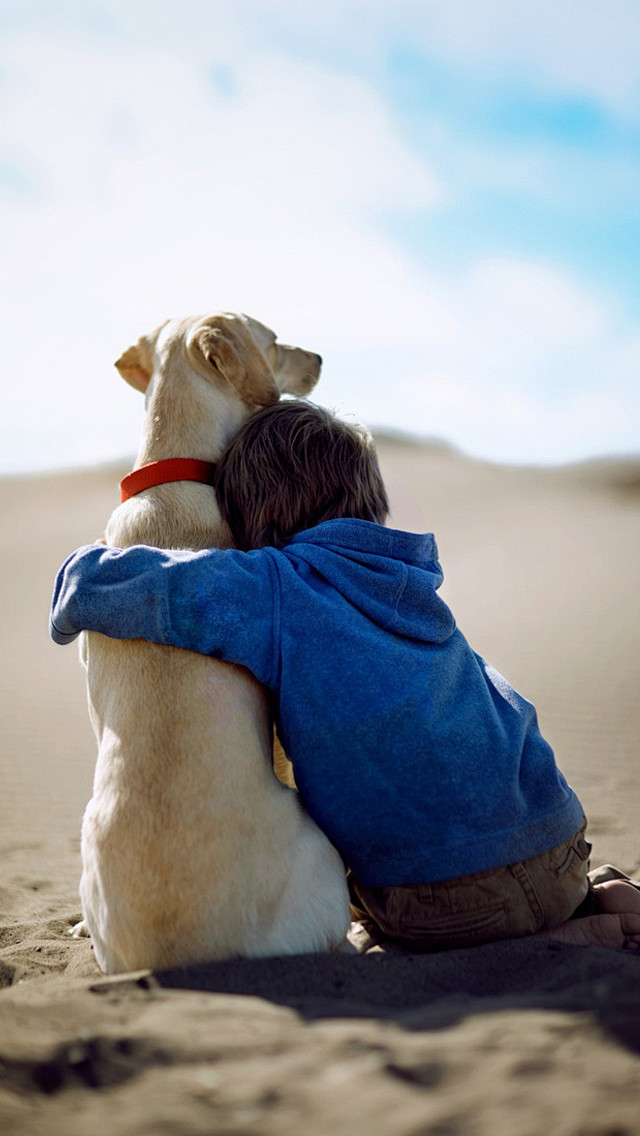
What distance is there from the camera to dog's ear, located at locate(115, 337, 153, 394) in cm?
365

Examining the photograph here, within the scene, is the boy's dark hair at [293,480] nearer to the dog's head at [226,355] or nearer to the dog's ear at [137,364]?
the dog's head at [226,355]

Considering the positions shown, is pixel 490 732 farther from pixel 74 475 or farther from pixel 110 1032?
pixel 74 475

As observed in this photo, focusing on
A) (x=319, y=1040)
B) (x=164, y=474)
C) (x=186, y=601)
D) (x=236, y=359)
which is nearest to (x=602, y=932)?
(x=319, y=1040)

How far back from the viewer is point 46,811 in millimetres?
7066

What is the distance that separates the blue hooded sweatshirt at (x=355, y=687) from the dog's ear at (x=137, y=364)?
3.83 ft

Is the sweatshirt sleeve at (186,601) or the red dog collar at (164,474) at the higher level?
the red dog collar at (164,474)

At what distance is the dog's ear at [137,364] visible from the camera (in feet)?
12.0

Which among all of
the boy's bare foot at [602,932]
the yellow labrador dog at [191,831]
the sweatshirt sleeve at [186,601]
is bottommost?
the boy's bare foot at [602,932]

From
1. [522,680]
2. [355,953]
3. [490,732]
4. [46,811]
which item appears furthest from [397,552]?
[522,680]

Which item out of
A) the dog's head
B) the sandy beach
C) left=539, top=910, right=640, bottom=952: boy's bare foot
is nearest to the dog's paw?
the sandy beach

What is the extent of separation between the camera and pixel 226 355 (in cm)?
338

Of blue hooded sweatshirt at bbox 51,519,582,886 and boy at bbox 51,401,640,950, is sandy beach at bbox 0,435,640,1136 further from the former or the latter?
blue hooded sweatshirt at bbox 51,519,582,886

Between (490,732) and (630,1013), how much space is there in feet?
3.08

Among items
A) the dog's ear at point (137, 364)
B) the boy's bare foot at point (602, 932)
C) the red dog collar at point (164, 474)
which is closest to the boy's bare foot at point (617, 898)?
the boy's bare foot at point (602, 932)
